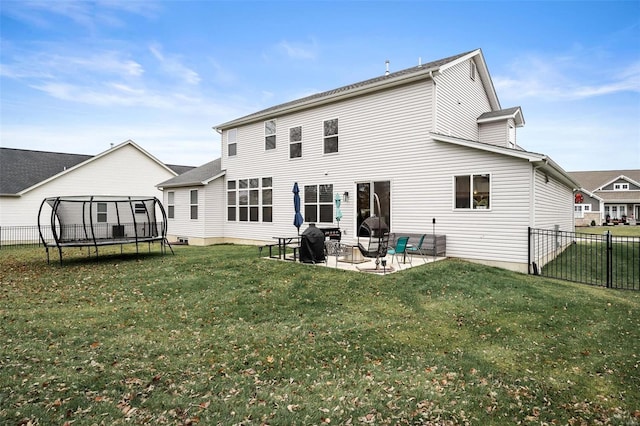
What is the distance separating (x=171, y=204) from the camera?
2114 centimetres

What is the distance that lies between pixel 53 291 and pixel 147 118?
2094 cm

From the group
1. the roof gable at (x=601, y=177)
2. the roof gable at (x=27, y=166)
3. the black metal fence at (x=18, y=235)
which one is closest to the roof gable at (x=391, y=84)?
the roof gable at (x=27, y=166)

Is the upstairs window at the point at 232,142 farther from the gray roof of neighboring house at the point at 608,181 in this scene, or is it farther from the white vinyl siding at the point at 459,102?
the gray roof of neighboring house at the point at 608,181

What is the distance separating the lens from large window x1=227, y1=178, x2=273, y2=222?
1717 centimetres

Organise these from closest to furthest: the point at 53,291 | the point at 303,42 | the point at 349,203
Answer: the point at 53,291 → the point at 349,203 → the point at 303,42

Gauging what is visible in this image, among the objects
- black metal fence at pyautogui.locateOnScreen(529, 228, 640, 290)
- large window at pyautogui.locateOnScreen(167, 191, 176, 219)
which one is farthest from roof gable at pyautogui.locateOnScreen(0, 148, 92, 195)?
black metal fence at pyautogui.locateOnScreen(529, 228, 640, 290)

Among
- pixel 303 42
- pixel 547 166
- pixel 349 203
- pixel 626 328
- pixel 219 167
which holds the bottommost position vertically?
pixel 626 328

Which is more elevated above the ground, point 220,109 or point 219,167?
point 220,109

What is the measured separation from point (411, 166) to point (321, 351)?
866 centimetres

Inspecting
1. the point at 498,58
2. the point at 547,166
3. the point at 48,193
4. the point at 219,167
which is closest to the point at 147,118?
the point at 48,193

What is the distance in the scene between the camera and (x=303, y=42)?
1917 centimetres

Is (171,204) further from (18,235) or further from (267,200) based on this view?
(18,235)

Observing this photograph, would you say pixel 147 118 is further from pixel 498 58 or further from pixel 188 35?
pixel 498 58

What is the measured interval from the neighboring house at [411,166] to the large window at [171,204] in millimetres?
4796
